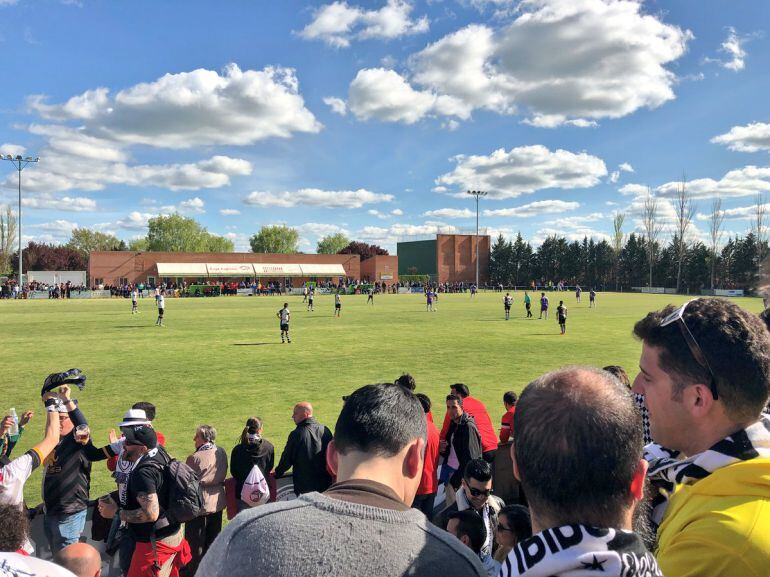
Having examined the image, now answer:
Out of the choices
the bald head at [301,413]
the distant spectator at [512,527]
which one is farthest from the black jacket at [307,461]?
the distant spectator at [512,527]

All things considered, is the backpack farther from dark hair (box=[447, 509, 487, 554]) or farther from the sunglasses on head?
the sunglasses on head

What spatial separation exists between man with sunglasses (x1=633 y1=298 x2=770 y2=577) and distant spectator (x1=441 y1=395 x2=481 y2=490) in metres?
3.88

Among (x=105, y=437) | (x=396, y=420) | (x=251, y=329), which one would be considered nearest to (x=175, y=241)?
(x=251, y=329)

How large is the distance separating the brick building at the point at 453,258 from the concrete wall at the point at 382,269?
401 inches

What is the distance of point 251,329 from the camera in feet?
84.4

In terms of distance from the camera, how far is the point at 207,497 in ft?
16.9

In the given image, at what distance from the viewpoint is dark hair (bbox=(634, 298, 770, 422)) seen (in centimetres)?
179

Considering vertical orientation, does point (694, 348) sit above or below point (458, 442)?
above

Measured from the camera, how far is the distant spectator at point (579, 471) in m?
1.29

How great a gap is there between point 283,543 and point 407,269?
339ft

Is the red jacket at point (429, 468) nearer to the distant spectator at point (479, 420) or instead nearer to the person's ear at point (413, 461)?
the distant spectator at point (479, 420)

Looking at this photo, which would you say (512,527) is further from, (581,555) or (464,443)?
(464,443)

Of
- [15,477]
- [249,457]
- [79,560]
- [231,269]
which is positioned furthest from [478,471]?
[231,269]

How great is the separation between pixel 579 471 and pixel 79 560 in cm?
307
